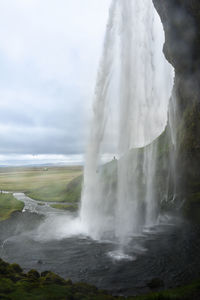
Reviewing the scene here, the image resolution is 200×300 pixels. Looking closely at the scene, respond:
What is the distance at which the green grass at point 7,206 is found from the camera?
186ft

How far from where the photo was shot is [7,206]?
66.2 metres

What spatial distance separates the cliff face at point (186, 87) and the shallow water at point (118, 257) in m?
12.0

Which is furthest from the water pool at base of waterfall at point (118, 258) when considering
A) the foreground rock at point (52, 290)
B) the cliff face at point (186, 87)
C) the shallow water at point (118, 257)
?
the cliff face at point (186, 87)

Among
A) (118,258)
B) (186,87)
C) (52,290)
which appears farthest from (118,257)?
(186,87)

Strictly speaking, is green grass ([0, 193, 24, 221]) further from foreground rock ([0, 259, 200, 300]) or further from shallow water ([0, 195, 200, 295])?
foreground rock ([0, 259, 200, 300])

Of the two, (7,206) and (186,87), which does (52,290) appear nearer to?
(186,87)

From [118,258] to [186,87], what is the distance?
106ft

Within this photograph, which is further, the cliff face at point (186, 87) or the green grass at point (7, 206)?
the green grass at point (7, 206)

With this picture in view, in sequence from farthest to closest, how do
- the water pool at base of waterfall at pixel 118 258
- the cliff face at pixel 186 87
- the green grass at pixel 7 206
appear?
1. the green grass at pixel 7 206
2. the cliff face at pixel 186 87
3. the water pool at base of waterfall at pixel 118 258

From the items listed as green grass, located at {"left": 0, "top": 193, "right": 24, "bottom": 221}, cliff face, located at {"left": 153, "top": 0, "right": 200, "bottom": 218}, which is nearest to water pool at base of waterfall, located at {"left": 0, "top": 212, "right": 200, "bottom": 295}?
cliff face, located at {"left": 153, "top": 0, "right": 200, "bottom": 218}

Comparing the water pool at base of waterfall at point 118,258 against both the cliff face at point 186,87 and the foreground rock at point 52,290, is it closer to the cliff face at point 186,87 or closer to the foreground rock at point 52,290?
the foreground rock at point 52,290

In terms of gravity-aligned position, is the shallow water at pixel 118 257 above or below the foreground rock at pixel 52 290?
below

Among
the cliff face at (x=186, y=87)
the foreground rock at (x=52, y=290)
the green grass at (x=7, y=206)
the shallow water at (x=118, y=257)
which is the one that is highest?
the cliff face at (x=186, y=87)

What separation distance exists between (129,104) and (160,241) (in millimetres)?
24248
